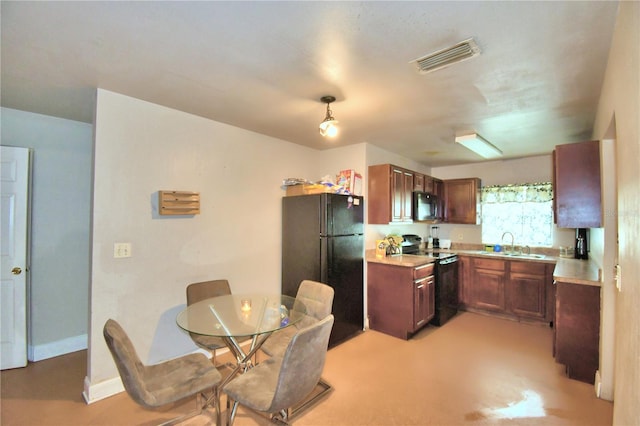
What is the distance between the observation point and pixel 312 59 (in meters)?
1.82

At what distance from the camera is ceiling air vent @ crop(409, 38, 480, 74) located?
1.65 meters

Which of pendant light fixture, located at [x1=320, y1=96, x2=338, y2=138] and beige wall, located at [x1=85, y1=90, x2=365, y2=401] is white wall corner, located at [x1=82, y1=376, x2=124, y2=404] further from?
pendant light fixture, located at [x1=320, y1=96, x2=338, y2=138]

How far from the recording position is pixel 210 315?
2160 millimetres

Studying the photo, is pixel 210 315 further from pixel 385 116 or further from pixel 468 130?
pixel 468 130

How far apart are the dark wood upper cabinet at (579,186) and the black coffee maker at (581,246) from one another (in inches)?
91.5

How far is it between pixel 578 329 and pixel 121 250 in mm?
3997

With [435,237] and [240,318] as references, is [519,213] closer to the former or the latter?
[435,237]

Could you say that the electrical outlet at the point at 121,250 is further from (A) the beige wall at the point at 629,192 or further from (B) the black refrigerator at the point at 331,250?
(A) the beige wall at the point at 629,192

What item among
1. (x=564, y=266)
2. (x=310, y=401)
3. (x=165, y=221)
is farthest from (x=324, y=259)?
(x=564, y=266)

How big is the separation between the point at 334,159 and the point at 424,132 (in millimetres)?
1302

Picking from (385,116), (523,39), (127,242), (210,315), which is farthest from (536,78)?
(127,242)

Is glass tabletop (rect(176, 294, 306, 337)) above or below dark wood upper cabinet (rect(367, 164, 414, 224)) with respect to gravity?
below

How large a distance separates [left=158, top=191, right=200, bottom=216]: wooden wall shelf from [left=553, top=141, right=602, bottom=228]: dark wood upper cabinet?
10.3 ft

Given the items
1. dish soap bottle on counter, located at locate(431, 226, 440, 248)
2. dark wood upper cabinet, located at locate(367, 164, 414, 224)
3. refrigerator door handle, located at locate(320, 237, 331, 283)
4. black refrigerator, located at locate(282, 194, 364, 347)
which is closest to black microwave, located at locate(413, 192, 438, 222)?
dark wood upper cabinet, located at locate(367, 164, 414, 224)
